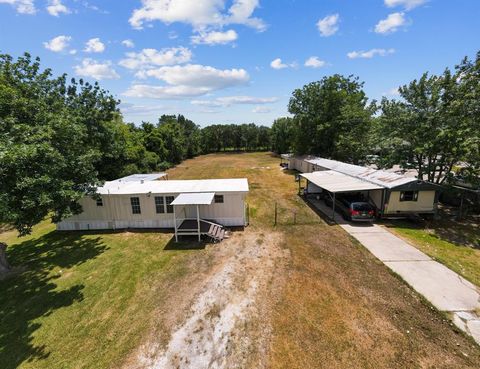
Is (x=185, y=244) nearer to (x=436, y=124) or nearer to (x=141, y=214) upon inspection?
(x=141, y=214)

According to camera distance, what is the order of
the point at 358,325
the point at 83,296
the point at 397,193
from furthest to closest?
the point at 397,193
the point at 83,296
the point at 358,325

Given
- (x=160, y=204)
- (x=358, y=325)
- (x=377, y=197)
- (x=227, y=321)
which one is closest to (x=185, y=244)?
(x=160, y=204)

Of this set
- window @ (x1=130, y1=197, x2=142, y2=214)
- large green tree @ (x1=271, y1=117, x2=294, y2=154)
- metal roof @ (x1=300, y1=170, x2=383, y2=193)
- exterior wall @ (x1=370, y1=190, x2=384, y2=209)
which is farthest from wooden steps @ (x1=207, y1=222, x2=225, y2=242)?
large green tree @ (x1=271, y1=117, x2=294, y2=154)

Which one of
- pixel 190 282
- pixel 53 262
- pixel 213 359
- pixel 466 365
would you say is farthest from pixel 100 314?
pixel 466 365

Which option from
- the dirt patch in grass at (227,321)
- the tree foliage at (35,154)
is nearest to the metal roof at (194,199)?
the dirt patch in grass at (227,321)

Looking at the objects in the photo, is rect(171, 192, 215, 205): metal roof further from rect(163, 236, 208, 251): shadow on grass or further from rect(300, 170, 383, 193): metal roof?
rect(300, 170, 383, 193): metal roof

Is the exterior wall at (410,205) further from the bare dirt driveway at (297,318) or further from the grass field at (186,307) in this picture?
the bare dirt driveway at (297,318)

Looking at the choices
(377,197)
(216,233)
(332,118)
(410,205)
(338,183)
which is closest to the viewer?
(216,233)
